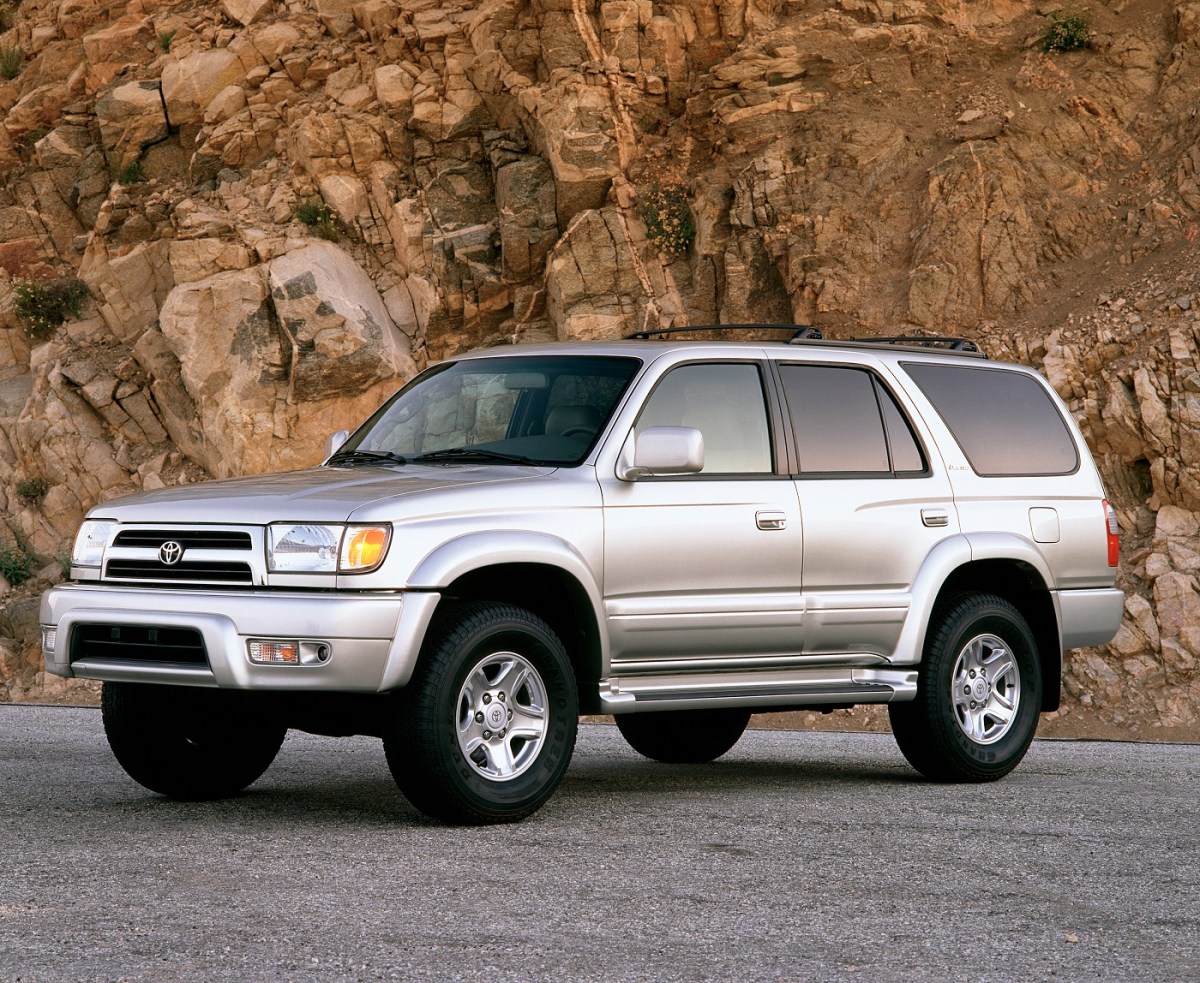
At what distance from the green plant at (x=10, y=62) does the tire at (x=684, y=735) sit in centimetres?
2622

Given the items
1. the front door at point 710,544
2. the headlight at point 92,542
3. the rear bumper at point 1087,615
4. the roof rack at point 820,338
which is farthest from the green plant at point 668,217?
the headlight at point 92,542

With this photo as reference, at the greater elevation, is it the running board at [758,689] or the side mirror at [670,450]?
the side mirror at [670,450]

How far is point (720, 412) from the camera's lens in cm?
755

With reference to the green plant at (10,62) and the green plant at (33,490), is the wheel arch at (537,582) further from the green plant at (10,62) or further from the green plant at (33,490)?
the green plant at (10,62)

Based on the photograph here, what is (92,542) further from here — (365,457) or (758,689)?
(758,689)

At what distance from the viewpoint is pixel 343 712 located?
650 centimetres

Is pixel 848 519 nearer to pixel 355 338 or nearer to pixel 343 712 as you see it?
pixel 343 712

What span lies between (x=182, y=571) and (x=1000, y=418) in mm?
4603

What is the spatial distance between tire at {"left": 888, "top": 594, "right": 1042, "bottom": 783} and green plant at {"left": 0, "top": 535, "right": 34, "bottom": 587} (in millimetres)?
20899

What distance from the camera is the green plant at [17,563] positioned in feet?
85.7

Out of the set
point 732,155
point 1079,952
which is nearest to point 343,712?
point 1079,952

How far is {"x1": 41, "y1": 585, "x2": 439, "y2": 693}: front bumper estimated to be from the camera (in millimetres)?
6000

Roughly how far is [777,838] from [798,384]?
2503mm

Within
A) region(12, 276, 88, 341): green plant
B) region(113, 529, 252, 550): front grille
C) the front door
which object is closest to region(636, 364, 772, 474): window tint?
the front door
